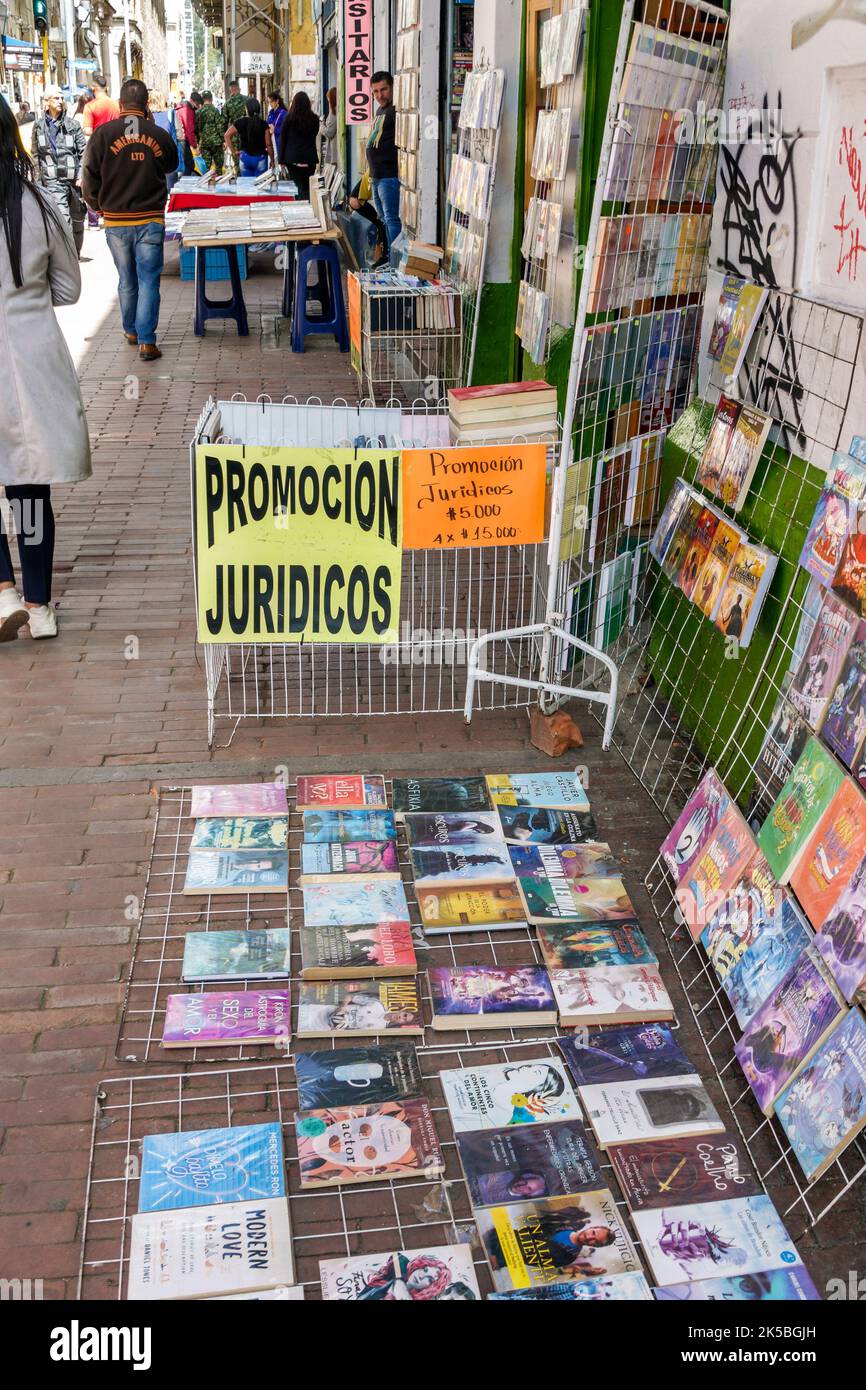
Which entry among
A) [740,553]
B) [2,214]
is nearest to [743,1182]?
[740,553]

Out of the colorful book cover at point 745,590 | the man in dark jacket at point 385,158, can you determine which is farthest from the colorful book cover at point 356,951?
the man in dark jacket at point 385,158

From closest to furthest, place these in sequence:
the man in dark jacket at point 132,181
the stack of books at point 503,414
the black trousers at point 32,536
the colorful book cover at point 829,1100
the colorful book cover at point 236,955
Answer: the colorful book cover at point 829,1100 < the colorful book cover at point 236,955 < the stack of books at point 503,414 < the black trousers at point 32,536 < the man in dark jacket at point 132,181

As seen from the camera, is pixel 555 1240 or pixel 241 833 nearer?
pixel 555 1240

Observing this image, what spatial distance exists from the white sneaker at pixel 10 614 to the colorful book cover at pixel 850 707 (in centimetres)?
371

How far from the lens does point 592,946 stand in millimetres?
3549

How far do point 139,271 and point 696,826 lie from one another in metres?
8.49

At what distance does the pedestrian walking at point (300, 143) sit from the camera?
51.7 ft

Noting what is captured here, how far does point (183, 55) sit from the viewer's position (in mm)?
117250

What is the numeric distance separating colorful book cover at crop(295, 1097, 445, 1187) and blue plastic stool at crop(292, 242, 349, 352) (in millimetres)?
9023

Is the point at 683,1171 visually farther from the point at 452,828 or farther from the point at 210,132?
the point at 210,132

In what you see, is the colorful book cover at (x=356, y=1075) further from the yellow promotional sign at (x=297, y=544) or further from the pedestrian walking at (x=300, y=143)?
the pedestrian walking at (x=300, y=143)

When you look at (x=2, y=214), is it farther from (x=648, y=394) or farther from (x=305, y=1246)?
(x=305, y=1246)

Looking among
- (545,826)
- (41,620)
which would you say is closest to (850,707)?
(545,826)

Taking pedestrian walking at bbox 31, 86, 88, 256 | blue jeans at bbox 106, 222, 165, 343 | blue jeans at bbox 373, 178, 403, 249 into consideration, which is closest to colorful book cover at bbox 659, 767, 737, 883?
blue jeans at bbox 106, 222, 165, 343
